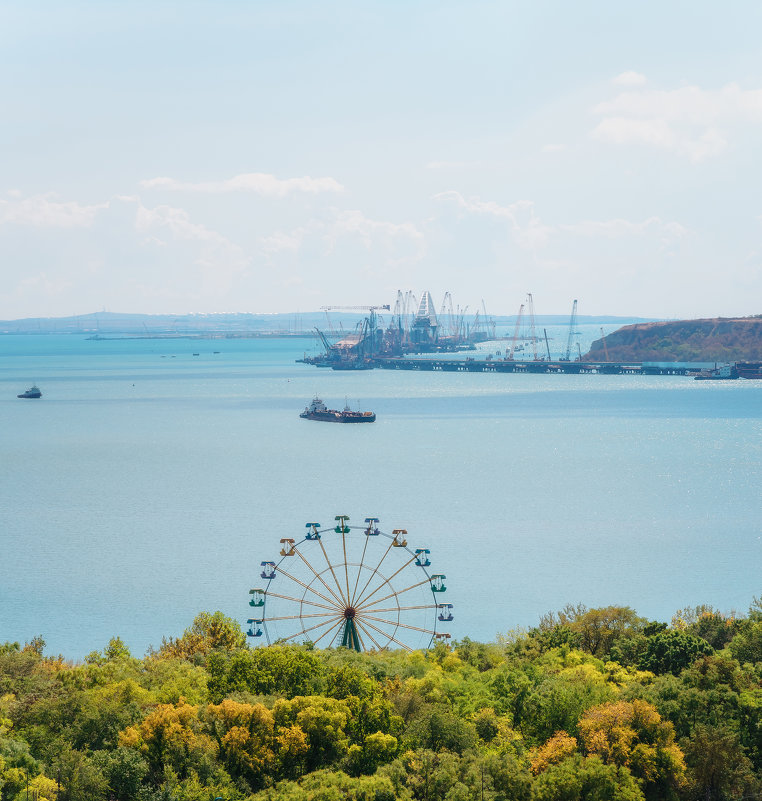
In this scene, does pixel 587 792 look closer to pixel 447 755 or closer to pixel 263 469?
pixel 447 755

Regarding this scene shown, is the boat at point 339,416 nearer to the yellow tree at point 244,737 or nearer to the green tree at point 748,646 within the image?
the green tree at point 748,646

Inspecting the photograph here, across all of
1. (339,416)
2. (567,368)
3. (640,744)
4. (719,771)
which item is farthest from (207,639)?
(567,368)

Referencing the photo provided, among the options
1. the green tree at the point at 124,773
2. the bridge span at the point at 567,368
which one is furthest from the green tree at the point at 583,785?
the bridge span at the point at 567,368

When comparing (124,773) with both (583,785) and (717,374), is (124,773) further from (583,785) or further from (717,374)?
(717,374)

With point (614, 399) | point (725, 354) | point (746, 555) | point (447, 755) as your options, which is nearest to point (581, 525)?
point (746, 555)

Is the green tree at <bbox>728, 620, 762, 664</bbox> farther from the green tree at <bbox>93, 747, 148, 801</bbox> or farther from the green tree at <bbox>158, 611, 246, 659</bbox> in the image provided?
the green tree at <bbox>93, 747, 148, 801</bbox>

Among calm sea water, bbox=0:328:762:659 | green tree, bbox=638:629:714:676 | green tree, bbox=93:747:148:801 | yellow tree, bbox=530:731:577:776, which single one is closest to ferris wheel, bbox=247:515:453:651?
calm sea water, bbox=0:328:762:659
